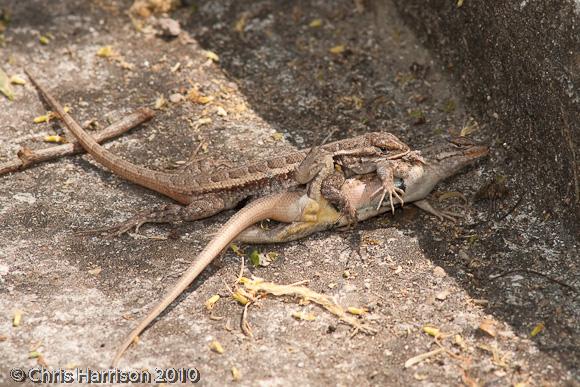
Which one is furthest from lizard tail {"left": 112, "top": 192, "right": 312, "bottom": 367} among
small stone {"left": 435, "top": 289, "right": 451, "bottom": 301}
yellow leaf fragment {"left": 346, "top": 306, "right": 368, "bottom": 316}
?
small stone {"left": 435, "top": 289, "right": 451, "bottom": 301}

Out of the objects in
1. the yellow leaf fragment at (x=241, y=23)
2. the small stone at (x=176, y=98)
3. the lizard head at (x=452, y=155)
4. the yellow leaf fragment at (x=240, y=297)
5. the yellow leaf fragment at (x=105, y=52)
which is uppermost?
the lizard head at (x=452, y=155)

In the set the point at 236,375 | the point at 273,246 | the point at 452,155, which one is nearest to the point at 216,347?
the point at 236,375

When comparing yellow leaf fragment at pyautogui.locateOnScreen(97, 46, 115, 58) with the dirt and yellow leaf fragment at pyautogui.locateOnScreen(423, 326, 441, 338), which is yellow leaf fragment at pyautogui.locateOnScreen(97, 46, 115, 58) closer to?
the dirt

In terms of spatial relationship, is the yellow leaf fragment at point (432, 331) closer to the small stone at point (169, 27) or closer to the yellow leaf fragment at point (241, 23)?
the yellow leaf fragment at point (241, 23)

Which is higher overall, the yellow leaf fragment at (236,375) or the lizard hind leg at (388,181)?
the lizard hind leg at (388,181)

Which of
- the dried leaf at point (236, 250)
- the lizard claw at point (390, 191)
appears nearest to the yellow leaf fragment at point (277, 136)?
the lizard claw at point (390, 191)
